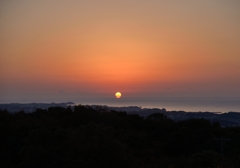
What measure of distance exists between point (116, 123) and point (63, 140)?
40.4 ft

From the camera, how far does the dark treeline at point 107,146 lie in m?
12.5

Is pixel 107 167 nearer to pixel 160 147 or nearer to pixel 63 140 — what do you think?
pixel 63 140

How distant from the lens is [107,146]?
12.5 meters

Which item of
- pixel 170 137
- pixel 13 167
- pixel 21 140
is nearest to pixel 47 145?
pixel 13 167

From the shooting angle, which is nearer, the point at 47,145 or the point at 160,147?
the point at 47,145

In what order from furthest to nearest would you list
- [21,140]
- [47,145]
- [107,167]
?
[21,140]
[47,145]
[107,167]

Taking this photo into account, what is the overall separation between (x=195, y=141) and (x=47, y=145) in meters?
11.5

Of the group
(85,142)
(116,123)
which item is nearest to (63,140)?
(85,142)

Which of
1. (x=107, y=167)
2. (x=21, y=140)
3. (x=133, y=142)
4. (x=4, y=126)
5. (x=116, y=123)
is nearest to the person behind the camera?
(x=107, y=167)

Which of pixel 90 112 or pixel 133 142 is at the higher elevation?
pixel 90 112

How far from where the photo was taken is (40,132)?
15.0 meters

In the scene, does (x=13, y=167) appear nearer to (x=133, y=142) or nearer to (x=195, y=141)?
(x=133, y=142)

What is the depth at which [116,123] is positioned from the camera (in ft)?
89.1

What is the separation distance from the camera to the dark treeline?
12.5 metres
